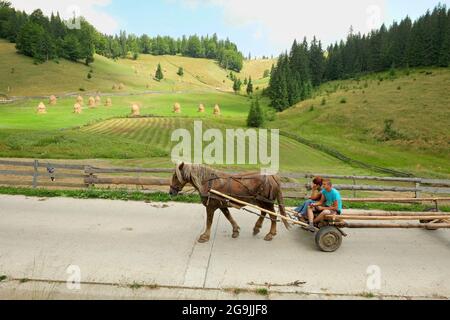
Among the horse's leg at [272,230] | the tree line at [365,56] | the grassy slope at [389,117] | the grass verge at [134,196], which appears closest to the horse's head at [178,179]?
the horse's leg at [272,230]

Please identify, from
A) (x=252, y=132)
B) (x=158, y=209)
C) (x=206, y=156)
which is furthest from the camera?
(x=252, y=132)

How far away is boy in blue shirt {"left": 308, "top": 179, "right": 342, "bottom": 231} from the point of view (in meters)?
7.79

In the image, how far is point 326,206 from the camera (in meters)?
8.18

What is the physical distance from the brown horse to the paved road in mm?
1015

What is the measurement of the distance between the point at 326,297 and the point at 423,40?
98.4 meters

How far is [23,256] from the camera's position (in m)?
7.11

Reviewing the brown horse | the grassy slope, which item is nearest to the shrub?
the grassy slope

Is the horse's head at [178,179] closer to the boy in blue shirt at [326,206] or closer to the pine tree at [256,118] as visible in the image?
the boy in blue shirt at [326,206]

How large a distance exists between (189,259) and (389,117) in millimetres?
55106

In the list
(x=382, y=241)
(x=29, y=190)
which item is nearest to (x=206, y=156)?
(x=29, y=190)

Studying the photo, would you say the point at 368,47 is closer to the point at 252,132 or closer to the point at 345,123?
the point at 345,123

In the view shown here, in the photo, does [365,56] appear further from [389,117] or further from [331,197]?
[331,197]
